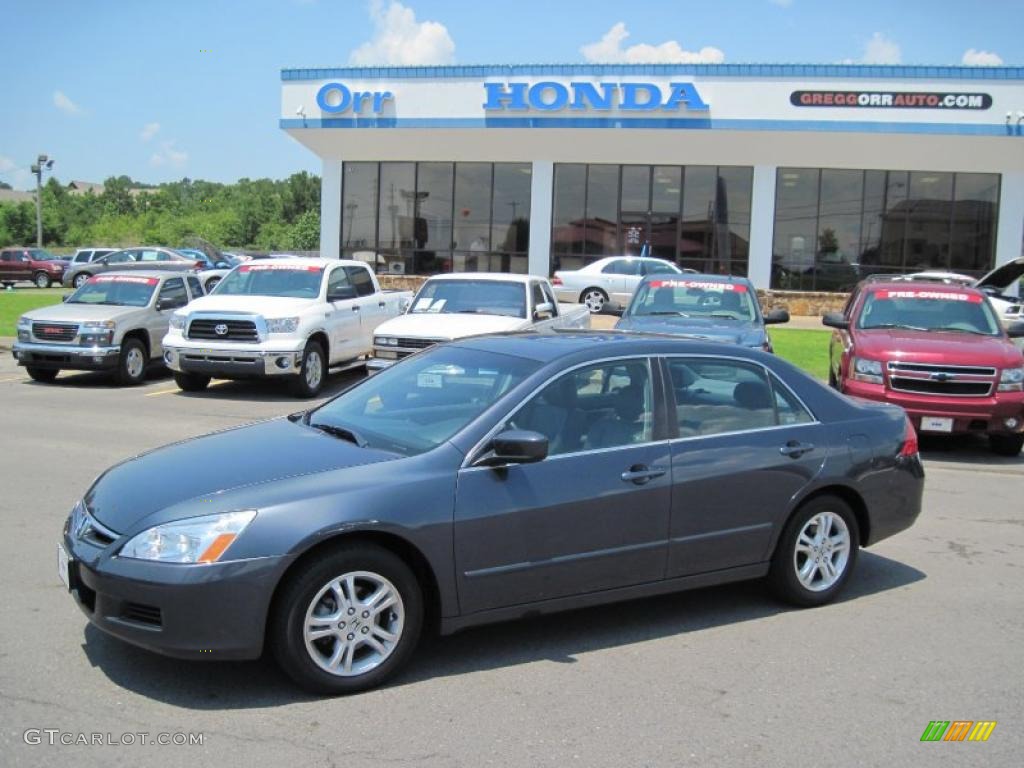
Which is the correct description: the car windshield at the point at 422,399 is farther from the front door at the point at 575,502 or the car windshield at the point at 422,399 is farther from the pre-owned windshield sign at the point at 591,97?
the pre-owned windshield sign at the point at 591,97

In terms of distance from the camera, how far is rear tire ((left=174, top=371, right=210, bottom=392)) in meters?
14.4

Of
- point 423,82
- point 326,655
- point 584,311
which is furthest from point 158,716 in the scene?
point 423,82

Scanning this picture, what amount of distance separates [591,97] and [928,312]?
19.9 meters

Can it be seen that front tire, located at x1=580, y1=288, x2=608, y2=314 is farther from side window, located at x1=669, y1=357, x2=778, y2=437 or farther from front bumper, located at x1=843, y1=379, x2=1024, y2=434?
side window, located at x1=669, y1=357, x2=778, y2=437

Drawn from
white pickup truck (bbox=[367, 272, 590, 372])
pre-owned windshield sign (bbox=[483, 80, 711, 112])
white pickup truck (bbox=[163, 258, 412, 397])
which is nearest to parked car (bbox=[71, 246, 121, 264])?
pre-owned windshield sign (bbox=[483, 80, 711, 112])

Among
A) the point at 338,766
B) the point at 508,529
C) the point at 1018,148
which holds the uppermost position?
the point at 1018,148

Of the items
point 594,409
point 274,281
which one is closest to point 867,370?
point 594,409

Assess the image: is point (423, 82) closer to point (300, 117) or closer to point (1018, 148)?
point (300, 117)

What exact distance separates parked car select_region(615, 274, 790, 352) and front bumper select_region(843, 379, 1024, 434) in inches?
86.7

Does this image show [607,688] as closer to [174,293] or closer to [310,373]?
[310,373]

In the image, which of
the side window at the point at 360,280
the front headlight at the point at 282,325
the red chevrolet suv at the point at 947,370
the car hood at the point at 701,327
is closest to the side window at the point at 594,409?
the car hood at the point at 701,327

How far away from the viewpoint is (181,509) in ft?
13.9

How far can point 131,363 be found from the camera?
15.1m

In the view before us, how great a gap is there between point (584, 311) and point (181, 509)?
11965 millimetres
